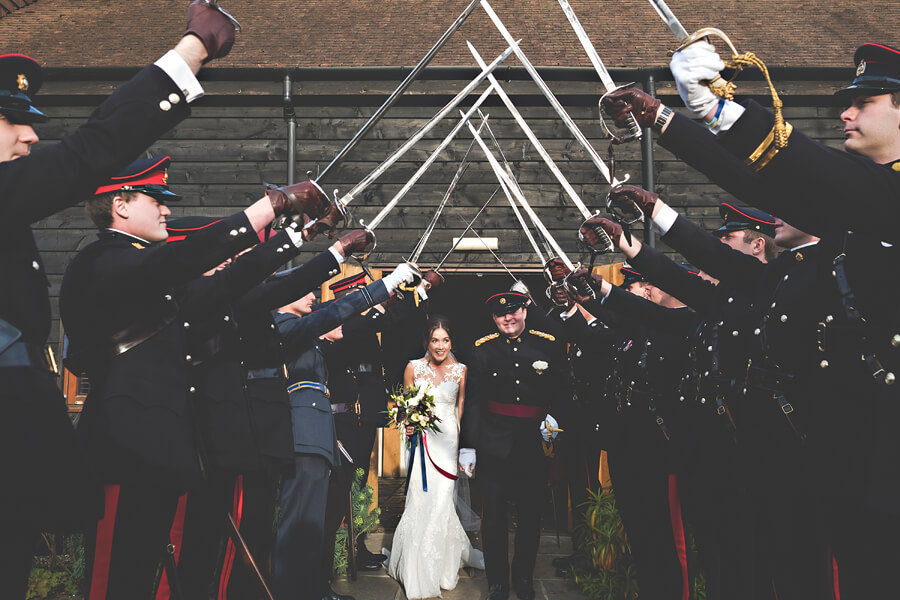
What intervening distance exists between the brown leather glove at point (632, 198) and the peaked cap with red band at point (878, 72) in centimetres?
116

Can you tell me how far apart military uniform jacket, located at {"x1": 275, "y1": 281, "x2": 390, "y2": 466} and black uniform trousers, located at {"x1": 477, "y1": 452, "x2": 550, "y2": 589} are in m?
1.59

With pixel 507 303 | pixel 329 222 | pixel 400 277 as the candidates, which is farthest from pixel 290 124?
pixel 329 222

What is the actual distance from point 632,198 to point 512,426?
3.03 metres

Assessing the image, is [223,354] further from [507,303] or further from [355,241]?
[507,303]

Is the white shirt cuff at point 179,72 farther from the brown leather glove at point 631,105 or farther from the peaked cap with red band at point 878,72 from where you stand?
the peaked cap with red band at point 878,72

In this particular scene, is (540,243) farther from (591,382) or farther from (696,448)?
(696,448)

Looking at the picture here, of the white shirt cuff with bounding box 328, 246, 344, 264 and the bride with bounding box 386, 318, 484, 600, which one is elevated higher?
the white shirt cuff with bounding box 328, 246, 344, 264

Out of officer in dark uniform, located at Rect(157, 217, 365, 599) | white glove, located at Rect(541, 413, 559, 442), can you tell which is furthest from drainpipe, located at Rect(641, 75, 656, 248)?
officer in dark uniform, located at Rect(157, 217, 365, 599)

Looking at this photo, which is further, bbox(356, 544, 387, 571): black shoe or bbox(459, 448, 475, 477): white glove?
bbox(356, 544, 387, 571): black shoe

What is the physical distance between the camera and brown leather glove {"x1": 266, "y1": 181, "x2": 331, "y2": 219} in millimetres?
2926

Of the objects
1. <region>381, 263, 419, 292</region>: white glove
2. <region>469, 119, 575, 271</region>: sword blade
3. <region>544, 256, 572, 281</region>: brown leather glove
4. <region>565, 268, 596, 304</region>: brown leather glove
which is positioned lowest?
<region>565, 268, 596, 304</region>: brown leather glove

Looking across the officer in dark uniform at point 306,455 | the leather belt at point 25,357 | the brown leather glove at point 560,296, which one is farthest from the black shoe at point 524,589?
the leather belt at point 25,357

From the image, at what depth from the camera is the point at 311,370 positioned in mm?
4707

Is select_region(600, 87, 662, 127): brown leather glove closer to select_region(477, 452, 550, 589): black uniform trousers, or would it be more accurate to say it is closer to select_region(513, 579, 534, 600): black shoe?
select_region(477, 452, 550, 589): black uniform trousers
